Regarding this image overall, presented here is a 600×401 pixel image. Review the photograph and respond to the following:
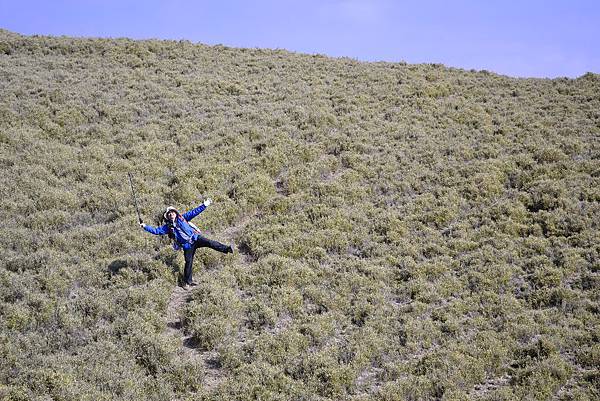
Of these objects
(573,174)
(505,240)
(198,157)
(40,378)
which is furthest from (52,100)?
(573,174)

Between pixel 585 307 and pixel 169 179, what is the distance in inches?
513

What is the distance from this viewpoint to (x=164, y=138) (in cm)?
2056

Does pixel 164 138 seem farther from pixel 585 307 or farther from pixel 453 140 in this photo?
pixel 585 307

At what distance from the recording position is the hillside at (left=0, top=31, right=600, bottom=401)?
9305 millimetres

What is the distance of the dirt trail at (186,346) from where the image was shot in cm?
Answer: 939

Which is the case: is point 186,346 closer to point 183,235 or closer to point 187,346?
point 187,346

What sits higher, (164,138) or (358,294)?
(164,138)

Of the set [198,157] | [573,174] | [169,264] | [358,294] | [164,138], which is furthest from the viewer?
[164,138]

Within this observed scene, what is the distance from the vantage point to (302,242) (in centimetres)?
1388

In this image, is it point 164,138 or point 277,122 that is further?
point 277,122

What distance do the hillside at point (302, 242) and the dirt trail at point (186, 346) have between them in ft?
0.17

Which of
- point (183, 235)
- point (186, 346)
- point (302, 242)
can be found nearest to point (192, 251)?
point (183, 235)

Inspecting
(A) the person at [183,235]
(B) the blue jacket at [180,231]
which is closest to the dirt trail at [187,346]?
(A) the person at [183,235]

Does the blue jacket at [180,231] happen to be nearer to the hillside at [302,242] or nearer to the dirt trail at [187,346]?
the hillside at [302,242]
